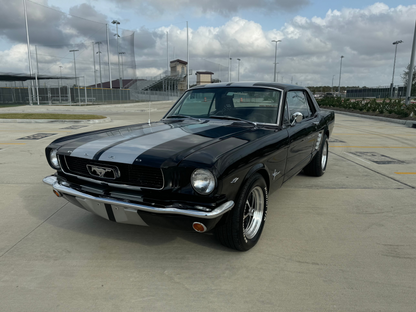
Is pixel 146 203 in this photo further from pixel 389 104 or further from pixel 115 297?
pixel 389 104

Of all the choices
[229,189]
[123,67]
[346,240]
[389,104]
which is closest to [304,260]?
[346,240]

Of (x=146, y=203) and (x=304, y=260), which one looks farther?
(x=304, y=260)

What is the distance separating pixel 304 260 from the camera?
277 cm

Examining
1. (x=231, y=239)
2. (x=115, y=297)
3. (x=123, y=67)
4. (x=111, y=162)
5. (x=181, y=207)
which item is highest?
(x=123, y=67)

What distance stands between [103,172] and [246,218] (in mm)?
1351

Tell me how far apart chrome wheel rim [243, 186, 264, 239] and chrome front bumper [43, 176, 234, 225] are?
551 millimetres

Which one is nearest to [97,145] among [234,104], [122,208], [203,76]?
[122,208]

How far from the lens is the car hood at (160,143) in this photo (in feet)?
8.09

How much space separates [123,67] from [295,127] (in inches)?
1667

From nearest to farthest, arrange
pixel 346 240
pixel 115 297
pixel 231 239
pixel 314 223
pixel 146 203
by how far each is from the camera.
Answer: pixel 115 297, pixel 146 203, pixel 231 239, pixel 346 240, pixel 314 223

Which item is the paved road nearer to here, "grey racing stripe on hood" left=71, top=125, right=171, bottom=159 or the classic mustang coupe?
the classic mustang coupe

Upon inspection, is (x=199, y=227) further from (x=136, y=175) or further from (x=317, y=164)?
(x=317, y=164)

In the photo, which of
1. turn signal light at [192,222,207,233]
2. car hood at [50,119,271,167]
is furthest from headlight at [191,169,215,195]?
turn signal light at [192,222,207,233]

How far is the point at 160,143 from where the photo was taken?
9.04 feet
